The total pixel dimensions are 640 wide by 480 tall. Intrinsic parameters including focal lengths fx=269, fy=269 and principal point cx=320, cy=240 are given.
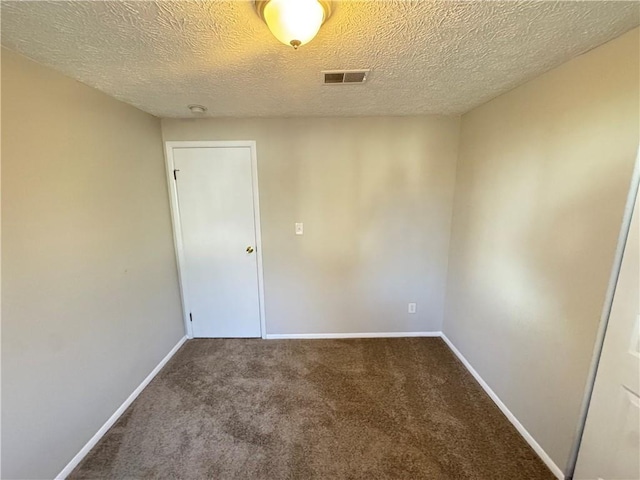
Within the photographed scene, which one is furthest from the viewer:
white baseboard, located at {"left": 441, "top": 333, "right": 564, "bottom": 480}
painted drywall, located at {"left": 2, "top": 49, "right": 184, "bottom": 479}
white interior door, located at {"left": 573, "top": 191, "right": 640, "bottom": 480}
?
white baseboard, located at {"left": 441, "top": 333, "right": 564, "bottom": 480}

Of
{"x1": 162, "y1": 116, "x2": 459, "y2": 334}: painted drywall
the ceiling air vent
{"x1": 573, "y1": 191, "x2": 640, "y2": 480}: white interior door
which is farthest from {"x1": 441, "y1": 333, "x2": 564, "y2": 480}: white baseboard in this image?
the ceiling air vent

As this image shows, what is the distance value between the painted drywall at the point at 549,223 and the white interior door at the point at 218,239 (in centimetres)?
209

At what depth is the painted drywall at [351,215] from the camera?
256cm

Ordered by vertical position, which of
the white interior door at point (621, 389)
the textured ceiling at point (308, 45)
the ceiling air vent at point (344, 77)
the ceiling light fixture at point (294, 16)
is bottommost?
the white interior door at point (621, 389)

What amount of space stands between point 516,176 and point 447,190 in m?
0.87

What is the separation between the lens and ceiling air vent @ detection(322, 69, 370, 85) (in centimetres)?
156

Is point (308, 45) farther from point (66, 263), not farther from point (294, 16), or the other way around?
point (66, 263)

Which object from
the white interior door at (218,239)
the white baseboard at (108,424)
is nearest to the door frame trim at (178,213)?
the white interior door at (218,239)

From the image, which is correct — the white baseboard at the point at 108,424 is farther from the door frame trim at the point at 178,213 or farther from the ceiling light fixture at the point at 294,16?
the ceiling light fixture at the point at 294,16

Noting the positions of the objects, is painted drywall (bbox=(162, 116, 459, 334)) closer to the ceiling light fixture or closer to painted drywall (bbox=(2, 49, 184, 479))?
painted drywall (bbox=(2, 49, 184, 479))

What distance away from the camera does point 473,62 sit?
56.7 inches

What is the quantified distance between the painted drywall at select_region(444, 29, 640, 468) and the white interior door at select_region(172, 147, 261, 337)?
209cm

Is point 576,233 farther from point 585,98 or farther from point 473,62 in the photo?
point 473,62

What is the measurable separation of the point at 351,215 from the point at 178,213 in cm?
173
